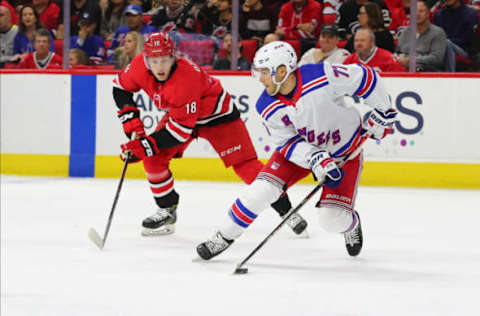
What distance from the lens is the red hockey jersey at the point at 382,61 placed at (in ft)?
20.8

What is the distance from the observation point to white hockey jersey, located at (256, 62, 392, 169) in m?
3.31

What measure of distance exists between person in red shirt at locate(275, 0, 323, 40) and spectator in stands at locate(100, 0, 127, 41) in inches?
57.0

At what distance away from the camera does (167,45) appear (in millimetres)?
3904

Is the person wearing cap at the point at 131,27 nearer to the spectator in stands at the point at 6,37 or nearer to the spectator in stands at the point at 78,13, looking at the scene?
the spectator in stands at the point at 78,13

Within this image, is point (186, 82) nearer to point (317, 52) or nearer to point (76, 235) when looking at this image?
point (76, 235)

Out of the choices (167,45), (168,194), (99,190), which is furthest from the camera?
(99,190)

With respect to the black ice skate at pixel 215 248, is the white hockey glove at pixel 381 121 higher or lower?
higher

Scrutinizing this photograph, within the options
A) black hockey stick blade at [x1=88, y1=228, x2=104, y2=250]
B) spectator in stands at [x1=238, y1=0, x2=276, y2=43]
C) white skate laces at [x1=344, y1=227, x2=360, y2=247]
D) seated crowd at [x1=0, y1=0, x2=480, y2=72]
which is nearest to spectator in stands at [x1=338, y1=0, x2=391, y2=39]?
seated crowd at [x1=0, y1=0, x2=480, y2=72]

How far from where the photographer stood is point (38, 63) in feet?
23.2

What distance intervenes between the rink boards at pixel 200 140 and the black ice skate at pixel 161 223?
2379mm

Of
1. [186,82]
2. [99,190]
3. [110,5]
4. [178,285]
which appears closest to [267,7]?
[110,5]

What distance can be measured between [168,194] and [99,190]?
1.81 metres

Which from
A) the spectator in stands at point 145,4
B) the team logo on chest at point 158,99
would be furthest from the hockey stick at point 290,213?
the spectator in stands at point 145,4

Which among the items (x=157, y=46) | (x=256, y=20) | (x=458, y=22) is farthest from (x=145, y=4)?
(x=157, y=46)
